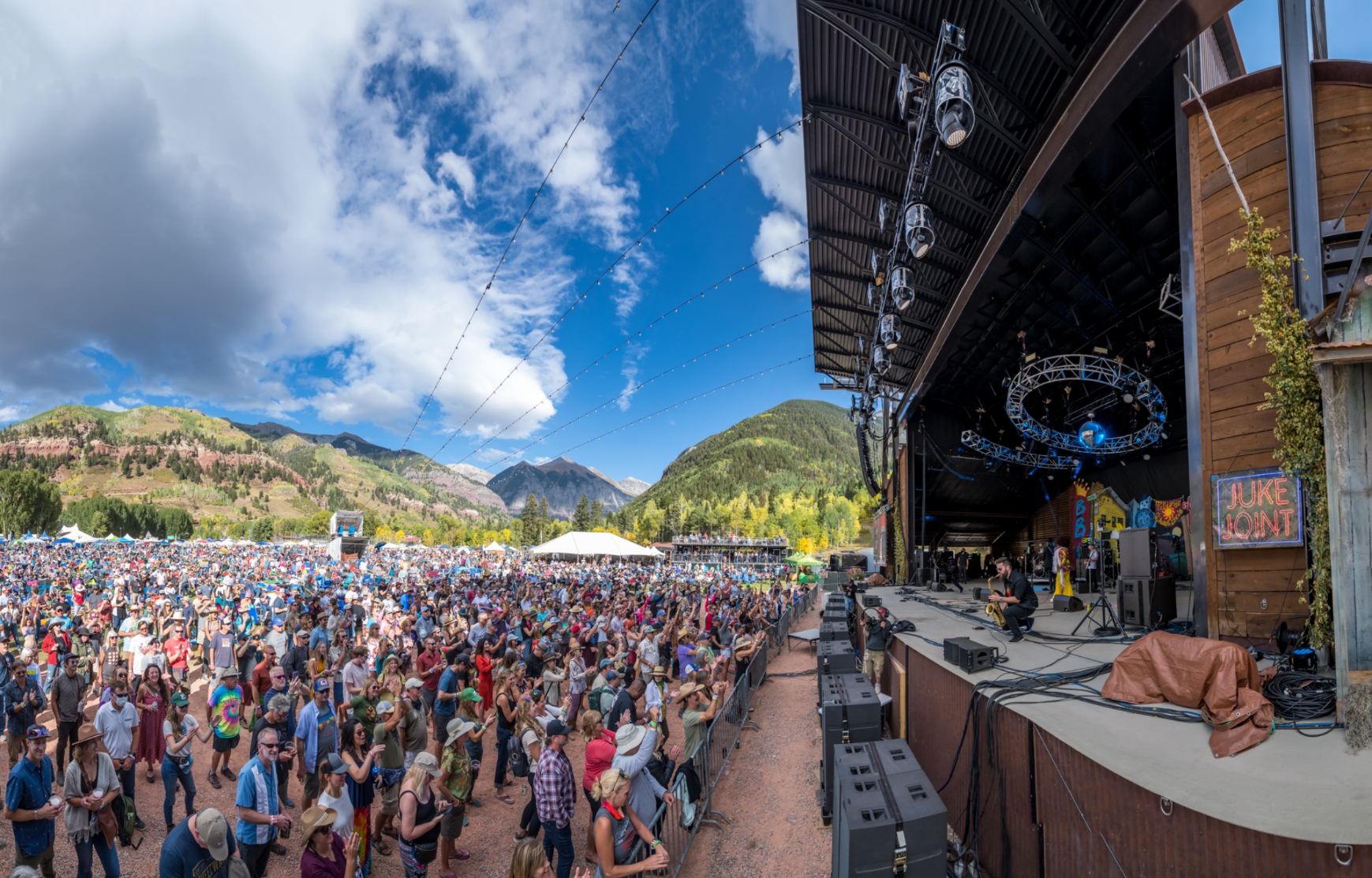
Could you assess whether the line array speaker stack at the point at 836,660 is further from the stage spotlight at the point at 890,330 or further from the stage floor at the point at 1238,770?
the stage spotlight at the point at 890,330

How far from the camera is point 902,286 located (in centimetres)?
1145

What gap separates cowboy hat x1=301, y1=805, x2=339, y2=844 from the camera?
4.45m

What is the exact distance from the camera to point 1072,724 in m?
4.51

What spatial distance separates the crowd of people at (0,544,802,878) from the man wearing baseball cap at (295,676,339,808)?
0.09 feet

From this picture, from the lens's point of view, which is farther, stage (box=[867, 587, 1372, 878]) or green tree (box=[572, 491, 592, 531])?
green tree (box=[572, 491, 592, 531])

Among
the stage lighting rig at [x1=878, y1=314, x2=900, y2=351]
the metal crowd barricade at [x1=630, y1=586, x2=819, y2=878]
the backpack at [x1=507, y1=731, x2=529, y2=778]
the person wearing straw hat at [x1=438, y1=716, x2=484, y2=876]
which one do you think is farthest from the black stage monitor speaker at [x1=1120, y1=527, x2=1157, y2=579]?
the person wearing straw hat at [x1=438, y1=716, x2=484, y2=876]

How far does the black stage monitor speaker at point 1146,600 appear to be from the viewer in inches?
329

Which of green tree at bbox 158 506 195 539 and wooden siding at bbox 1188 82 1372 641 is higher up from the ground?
wooden siding at bbox 1188 82 1372 641

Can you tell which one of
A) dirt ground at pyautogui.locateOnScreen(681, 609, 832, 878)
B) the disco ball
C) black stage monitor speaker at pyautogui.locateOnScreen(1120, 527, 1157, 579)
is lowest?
dirt ground at pyautogui.locateOnScreen(681, 609, 832, 878)

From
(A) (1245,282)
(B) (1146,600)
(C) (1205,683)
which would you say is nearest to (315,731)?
(C) (1205,683)

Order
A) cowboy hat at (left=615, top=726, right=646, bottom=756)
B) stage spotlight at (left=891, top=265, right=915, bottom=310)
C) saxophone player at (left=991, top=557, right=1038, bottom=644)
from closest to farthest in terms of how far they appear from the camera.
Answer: cowboy hat at (left=615, top=726, right=646, bottom=756) < saxophone player at (left=991, top=557, right=1038, bottom=644) < stage spotlight at (left=891, top=265, right=915, bottom=310)

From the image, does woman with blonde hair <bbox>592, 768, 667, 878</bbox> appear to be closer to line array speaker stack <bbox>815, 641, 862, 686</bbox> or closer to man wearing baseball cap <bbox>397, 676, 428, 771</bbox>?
man wearing baseball cap <bbox>397, 676, 428, 771</bbox>

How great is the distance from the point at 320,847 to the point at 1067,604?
492 inches

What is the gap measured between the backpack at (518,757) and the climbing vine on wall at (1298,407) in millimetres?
7997
